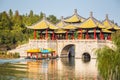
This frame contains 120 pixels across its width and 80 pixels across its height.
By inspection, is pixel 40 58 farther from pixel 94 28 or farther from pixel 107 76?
pixel 107 76

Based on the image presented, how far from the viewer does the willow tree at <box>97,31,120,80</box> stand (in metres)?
29.1

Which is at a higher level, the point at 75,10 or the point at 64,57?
the point at 75,10

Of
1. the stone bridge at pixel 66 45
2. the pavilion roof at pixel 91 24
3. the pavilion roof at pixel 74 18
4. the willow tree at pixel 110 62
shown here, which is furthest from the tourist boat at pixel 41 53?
the willow tree at pixel 110 62

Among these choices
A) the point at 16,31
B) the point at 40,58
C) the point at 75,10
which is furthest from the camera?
the point at 16,31

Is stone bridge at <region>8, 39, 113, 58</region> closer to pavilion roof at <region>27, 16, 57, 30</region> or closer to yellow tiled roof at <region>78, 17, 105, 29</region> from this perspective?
pavilion roof at <region>27, 16, 57, 30</region>

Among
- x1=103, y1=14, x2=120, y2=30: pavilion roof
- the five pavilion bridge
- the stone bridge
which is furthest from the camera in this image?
x1=103, y1=14, x2=120, y2=30: pavilion roof

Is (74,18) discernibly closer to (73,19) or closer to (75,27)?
(73,19)

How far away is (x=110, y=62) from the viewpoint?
29.2 metres

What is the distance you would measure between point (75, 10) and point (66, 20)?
8.82 feet

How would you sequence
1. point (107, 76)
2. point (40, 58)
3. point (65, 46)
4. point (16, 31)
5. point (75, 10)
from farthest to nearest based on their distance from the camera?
point (16, 31) → point (75, 10) → point (65, 46) → point (40, 58) → point (107, 76)

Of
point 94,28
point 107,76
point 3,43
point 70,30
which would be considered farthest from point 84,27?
point 107,76

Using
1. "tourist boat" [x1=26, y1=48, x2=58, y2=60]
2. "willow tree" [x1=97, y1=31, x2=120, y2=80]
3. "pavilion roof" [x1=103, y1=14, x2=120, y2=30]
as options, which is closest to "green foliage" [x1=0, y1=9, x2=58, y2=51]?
"tourist boat" [x1=26, y1=48, x2=58, y2=60]

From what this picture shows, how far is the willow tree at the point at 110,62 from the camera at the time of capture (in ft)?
95.5

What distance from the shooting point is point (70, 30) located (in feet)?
247
